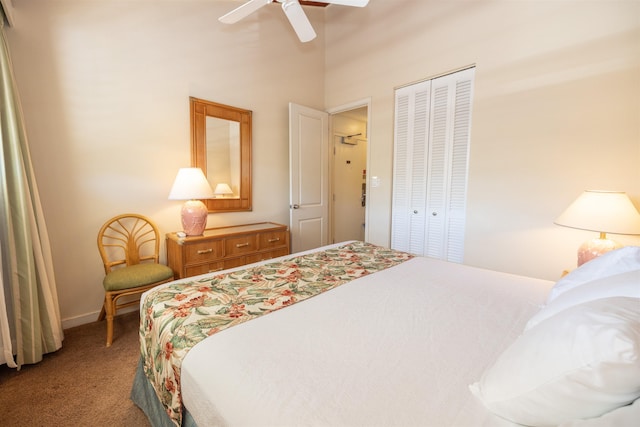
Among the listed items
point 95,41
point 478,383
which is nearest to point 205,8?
point 95,41

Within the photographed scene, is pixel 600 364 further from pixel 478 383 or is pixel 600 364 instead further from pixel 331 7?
pixel 331 7

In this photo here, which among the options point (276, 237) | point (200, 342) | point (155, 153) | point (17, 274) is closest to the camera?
point (200, 342)

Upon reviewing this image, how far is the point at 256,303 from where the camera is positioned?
4.06ft

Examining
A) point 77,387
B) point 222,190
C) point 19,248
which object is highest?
point 222,190

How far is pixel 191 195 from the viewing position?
7.92ft

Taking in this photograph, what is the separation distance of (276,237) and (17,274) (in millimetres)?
1947

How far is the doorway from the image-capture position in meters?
4.44

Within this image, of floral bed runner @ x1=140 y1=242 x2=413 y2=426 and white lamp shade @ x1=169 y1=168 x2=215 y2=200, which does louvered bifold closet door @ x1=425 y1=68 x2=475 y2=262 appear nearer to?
floral bed runner @ x1=140 y1=242 x2=413 y2=426

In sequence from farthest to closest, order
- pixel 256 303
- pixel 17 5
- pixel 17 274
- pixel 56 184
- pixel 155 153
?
pixel 155 153 → pixel 56 184 → pixel 17 5 → pixel 17 274 → pixel 256 303

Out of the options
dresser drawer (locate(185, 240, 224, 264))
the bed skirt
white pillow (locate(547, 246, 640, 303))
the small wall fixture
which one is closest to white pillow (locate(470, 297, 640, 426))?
white pillow (locate(547, 246, 640, 303))

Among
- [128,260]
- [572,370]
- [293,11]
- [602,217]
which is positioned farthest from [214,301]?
[602,217]

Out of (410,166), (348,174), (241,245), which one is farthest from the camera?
(348,174)

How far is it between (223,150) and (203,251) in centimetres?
116

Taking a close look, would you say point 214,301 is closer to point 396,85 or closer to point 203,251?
point 203,251
